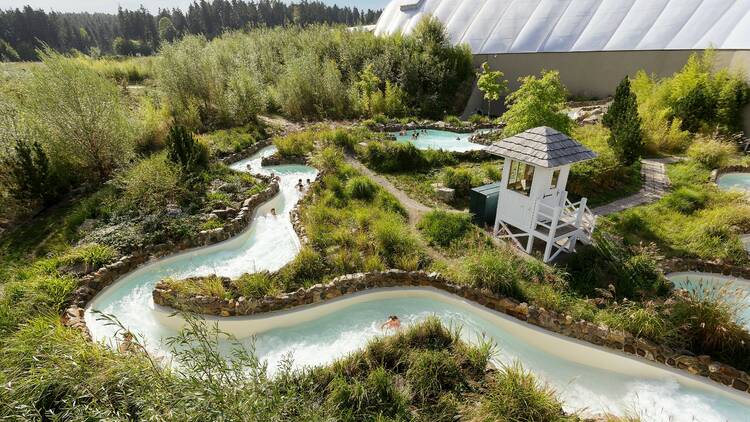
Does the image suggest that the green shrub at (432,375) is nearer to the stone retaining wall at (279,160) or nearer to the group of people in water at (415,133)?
the stone retaining wall at (279,160)

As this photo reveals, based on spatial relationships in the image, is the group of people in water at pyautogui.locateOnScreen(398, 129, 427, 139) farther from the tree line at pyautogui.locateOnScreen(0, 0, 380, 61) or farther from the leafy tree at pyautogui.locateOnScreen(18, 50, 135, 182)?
the tree line at pyautogui.locateOnScreen(0, 0, 380, 61)

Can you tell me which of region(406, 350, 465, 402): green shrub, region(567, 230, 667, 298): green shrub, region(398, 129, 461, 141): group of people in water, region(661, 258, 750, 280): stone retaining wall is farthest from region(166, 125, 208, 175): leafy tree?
region(661, 258, 750, 280): stone retaining wall

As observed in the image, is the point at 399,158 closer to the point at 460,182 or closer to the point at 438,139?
the point at 460,182

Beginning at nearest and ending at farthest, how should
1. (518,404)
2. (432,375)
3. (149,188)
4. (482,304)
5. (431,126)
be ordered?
(518,404) < (432,375) < (482,304) < (149,188) < (431,126)

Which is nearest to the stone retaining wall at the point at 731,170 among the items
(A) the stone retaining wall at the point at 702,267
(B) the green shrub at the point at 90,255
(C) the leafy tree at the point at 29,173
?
(A) the stone retaining wall at the point at 702,267

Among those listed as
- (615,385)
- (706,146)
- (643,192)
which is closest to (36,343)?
(615,385)

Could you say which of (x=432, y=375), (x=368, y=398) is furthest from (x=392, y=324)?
(x=368, y=398)
